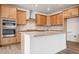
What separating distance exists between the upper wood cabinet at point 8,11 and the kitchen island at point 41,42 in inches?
97.8

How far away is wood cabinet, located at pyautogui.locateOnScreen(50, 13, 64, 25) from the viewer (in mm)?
7223

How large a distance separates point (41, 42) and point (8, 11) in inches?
120

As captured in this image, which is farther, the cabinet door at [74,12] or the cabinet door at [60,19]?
the cabinet door at [60,19]

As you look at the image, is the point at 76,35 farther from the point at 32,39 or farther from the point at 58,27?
the point at 32,39

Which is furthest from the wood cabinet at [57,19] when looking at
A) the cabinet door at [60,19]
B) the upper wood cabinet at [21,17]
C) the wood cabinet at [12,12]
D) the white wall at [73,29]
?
the wood cabinet at [12,12]

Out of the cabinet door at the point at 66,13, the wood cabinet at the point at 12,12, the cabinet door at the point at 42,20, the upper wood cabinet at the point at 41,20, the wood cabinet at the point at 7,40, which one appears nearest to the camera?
the wood cabinet at the point at 7,40

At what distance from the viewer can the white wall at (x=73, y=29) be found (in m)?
6.43

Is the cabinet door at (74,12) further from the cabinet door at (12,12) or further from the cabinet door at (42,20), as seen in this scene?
the cabinet door at (12,12)

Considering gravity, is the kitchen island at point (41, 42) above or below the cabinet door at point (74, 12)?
below

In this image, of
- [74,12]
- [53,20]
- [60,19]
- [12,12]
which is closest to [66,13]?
[74,12]

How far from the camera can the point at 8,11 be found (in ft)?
17.7
